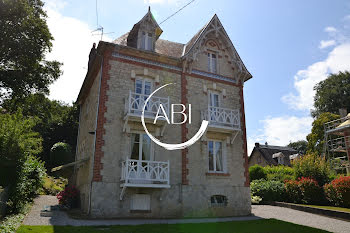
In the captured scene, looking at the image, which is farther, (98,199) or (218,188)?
(218,188)

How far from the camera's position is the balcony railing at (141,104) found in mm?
12684

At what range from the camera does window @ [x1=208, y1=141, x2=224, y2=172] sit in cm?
1476

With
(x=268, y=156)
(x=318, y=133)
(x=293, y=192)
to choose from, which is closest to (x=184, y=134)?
(x=293, y=192)

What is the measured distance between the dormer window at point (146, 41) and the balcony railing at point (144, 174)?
662 centimetres

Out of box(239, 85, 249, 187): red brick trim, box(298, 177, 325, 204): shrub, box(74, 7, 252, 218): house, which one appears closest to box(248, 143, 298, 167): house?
box(298, 177, 325, 204): shrub

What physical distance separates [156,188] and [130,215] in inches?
66.9

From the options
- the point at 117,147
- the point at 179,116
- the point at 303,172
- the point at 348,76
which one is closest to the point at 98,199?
the point at 117,147

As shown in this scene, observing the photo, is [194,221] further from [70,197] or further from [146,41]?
[146,41]

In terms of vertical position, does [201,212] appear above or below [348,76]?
below

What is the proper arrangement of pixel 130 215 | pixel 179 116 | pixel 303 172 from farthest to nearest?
pixel 303 172 < pixel 179 116 < pixel 130 215

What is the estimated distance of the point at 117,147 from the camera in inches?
494

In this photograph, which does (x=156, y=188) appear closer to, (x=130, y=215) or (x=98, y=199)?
(x=130, y=215)

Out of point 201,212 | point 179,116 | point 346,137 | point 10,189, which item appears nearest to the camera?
point 10,189

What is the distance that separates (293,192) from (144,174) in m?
10.9
